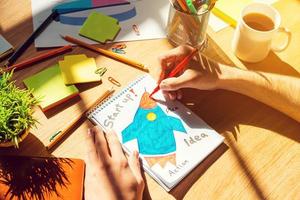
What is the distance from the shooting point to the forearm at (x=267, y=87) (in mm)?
971

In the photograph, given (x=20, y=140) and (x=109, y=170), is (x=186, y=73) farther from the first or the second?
(x=20, y=140)

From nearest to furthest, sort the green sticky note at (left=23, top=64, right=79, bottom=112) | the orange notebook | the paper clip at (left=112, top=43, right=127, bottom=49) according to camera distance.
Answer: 1. the orange notebook
2. the green sticky note at (left=23, top=64, right=79, bottom=112)
3. the paper clip at (left=112, top=43, right=127, bottom=49)

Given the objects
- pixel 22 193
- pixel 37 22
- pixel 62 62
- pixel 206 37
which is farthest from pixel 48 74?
pixel 206 37

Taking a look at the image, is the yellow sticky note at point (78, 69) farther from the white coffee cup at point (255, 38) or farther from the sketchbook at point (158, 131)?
the white coffee cup at point (255, 38)

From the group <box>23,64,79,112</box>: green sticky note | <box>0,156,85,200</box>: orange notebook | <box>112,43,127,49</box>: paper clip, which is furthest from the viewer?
<box>112,43,127,49</box>: paper clip

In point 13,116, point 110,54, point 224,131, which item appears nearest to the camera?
point 13,116

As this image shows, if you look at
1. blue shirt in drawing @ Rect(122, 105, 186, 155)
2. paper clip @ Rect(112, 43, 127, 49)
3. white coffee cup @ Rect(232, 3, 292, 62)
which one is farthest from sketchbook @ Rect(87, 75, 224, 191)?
white coffee cup @ Rect(232, 3, 292, 62)

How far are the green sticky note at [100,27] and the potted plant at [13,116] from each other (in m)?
0.31

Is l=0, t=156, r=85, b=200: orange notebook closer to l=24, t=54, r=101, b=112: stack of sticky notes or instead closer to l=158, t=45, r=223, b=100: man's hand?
l=24, t=54, r=101, b=112: stack of sticky notes

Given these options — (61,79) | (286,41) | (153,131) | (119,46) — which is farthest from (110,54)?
(286,41)

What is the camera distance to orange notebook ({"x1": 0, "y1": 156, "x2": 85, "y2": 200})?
78 cm

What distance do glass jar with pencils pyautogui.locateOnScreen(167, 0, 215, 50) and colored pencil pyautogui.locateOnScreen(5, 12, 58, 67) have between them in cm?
33

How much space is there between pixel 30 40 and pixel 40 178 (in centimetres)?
41

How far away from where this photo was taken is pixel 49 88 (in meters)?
0.94
